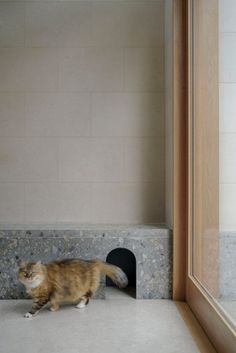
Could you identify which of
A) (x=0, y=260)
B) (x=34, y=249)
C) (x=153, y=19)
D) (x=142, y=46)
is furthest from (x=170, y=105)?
(x=0, y=260)

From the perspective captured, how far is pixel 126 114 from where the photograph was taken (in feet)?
7.25

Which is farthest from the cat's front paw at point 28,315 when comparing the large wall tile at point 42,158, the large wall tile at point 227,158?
the large wall tile at point 227,158

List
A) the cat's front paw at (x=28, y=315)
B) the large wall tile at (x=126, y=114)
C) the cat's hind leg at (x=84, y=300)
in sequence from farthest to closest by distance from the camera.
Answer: the large wall tile at (x=126, y=114), the cat's hind leg at (x=84, y=300), the cat's front paw at (x=28, y=315)

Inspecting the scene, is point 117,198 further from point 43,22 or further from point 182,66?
point 43,22

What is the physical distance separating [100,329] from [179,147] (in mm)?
957

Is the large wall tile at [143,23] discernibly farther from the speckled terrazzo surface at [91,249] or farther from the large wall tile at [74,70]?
the speckled terrazzo surface at [91,249]

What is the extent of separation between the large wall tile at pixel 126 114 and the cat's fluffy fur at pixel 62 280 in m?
0.79

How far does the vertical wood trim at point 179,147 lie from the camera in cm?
192

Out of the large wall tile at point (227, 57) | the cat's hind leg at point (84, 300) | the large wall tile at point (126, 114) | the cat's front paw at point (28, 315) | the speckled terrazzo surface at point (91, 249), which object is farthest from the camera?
the large wall tile at point (126, 114)

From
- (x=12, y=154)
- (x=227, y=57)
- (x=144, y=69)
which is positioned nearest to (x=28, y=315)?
(x=12, y=154)

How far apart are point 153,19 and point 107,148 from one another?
82 cm

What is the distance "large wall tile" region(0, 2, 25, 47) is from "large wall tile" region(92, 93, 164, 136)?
57 centimetres

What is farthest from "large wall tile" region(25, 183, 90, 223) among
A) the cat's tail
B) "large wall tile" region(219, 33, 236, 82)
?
"large wall tile" region(219, 33, 236, 82)

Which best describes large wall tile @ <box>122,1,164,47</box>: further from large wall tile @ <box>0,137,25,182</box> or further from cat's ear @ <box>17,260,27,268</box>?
cat's ear @ <box>17,260,27,268</box>
